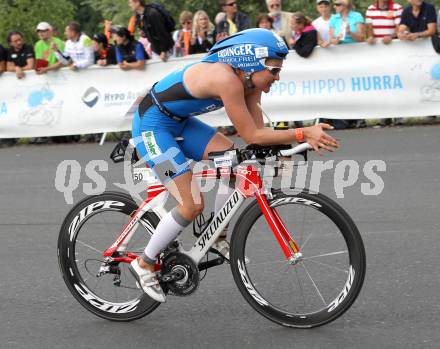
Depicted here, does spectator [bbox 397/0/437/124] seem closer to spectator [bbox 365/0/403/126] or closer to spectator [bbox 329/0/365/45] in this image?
spectator [bbox 365/0/403/126]

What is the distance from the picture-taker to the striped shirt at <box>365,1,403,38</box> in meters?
14.6

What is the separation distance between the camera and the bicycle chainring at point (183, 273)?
5.64 m

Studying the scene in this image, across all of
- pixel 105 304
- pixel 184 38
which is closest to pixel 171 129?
pixel 105 304

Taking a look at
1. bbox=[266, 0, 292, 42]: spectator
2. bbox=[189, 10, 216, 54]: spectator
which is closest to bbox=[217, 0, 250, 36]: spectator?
bbox=[189, 10, 216, 54]: spectator

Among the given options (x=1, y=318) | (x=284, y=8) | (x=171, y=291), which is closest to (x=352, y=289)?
(x=171, y=291)

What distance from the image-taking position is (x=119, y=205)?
5.87 meters

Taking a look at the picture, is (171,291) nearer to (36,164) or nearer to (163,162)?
(163,162)

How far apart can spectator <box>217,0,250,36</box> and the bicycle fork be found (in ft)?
33.9

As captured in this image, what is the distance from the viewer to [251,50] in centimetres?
522

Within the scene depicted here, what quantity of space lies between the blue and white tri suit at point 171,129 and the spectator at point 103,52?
33.9 ft

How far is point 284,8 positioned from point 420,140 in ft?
76.2

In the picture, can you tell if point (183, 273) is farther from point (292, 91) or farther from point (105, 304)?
point (292, 91)

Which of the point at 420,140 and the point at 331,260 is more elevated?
the point at 331,260

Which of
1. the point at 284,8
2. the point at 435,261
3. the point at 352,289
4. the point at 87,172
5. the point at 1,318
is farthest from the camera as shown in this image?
the point at 284,8
